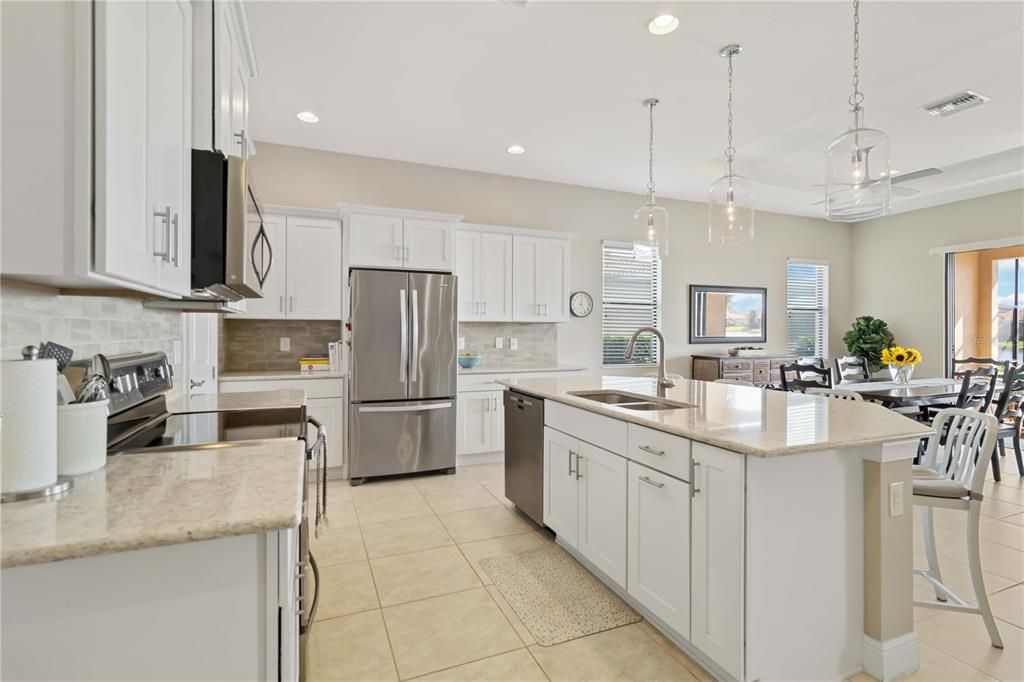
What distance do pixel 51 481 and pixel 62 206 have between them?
58 cm

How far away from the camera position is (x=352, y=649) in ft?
6.56

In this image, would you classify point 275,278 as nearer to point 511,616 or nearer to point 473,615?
point 473,615

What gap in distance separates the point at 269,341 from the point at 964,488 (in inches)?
188

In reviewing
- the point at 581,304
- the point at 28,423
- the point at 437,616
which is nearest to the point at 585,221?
the point at 581,304

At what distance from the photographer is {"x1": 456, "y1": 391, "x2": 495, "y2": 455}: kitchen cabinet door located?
15.2ft

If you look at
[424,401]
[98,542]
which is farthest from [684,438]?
[424,401]

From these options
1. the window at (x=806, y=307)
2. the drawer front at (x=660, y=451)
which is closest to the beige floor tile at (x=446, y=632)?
the drawer front at (x=660, y=451)

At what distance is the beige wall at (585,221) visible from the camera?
4.70m

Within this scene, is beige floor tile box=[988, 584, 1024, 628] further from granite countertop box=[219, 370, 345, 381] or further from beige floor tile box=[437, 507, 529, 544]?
granite countertop box=[219, 370, 345, 381]

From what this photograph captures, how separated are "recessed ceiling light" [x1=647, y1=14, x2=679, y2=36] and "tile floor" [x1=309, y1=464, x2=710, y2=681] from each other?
119 inches

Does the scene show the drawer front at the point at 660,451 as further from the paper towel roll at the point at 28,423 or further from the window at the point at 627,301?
the window at the point at 627,301

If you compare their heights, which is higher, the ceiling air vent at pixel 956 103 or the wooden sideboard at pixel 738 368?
the ceiling air vent at pixel 956 103

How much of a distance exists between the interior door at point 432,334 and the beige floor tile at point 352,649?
2.24 meters

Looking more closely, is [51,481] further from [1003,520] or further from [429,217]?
[1003,520]
